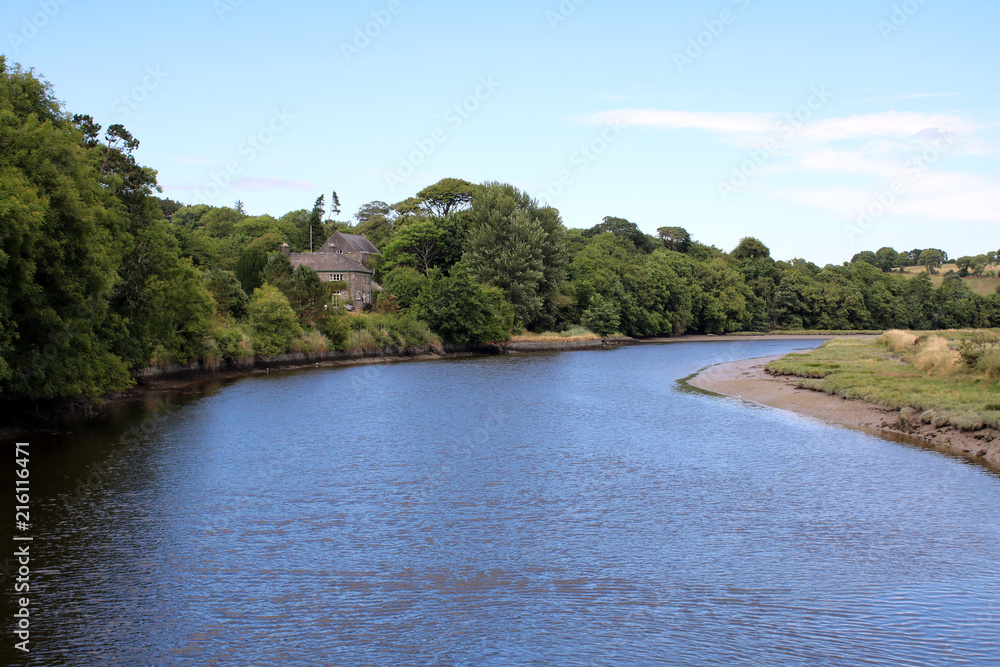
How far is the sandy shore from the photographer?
77.9ft

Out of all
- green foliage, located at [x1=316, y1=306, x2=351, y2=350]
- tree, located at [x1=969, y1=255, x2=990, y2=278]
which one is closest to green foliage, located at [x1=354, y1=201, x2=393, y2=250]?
green foliage, located at [x1=316, y1=306, x2=351, y2=350]

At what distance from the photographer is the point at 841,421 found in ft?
99.7

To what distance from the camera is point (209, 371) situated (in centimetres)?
4669

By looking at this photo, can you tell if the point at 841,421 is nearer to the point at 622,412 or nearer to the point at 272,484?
the point at 622,412

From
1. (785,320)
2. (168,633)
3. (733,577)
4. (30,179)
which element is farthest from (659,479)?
(785,320)

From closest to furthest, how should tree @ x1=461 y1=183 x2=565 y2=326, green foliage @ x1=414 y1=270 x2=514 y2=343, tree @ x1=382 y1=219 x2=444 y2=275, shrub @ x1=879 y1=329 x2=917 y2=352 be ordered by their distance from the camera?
shrub @ x1=879 y1=329 x2=917 y2=352
green foliage @ x1=414 y1=270 x2=514 y2=343
tree @ x1=461 y1=183 x2=565 y2=326
tree @ x1=382 y1=219 x2=444 y2=275

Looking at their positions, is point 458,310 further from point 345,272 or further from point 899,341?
point 899,341

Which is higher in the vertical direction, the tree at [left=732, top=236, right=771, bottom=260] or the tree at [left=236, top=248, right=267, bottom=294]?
the tree at [left=732, top=236, right=771, bottom=260]

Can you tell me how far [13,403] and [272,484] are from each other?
42.3ft

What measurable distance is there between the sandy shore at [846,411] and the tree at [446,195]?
227ft

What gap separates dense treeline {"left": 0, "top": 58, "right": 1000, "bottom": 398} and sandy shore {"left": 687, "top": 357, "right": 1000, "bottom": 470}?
2819 centimetres

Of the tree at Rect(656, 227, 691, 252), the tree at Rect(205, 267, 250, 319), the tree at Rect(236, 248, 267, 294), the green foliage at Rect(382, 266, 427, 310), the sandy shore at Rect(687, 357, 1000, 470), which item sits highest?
the tree at Rect(656, 227, 691, 252)

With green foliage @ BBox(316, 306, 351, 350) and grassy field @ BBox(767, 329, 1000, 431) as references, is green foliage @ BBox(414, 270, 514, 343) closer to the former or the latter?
green foliage @ BBox(316, 306, 351, 350)

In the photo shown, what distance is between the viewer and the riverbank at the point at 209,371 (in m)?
27.5
